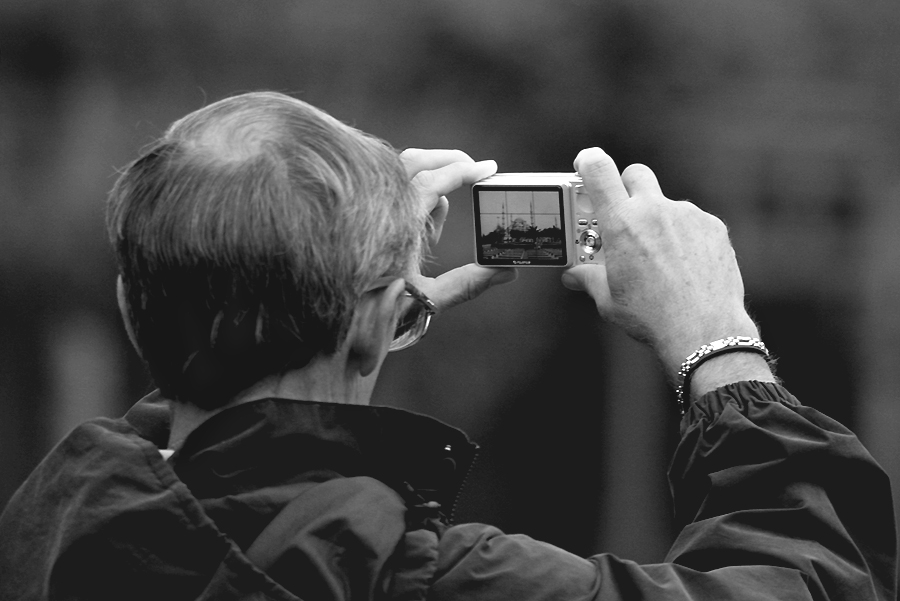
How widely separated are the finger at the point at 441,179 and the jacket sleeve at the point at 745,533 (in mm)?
388

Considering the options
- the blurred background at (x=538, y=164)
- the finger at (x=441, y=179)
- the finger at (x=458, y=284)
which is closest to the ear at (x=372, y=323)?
the finger at (x=441, y=179)

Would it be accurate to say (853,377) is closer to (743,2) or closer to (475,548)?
(743,2)

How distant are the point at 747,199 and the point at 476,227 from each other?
6.10ft

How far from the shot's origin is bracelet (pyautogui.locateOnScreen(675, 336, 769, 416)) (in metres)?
1.24

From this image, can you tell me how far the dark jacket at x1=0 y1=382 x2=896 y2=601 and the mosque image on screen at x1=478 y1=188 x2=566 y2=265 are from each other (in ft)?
1.39

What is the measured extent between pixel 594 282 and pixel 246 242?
0.59 m

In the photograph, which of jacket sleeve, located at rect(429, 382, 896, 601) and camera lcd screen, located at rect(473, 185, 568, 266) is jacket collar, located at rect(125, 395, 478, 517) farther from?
camera lcd screen, located at rect(473, 185, 568, 266)

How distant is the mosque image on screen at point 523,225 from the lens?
149cm

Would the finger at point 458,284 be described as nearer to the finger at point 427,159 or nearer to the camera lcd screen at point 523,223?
the camera lcd screen at point 523,223

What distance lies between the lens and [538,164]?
315cm

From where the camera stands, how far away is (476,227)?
152 cm

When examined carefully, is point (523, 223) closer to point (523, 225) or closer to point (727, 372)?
point (523, 225)

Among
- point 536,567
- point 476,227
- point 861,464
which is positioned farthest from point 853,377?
point 536,567

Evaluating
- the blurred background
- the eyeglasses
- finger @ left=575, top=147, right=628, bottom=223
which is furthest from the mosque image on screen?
the blurred background
